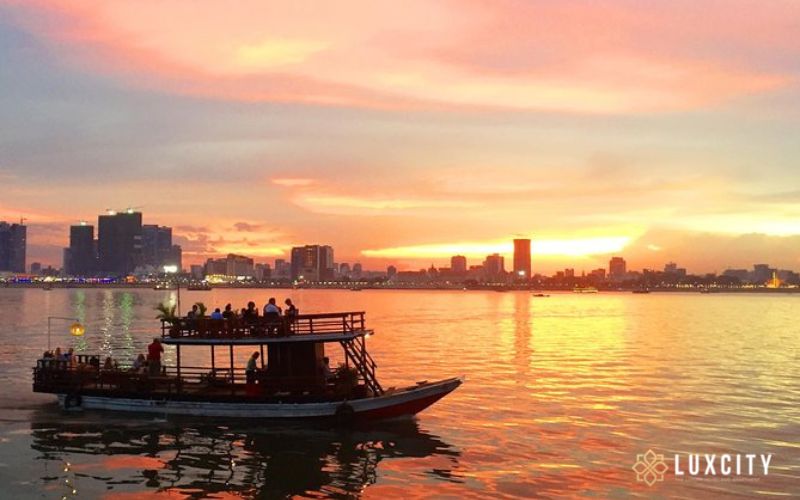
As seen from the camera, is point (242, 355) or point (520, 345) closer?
point (242, 355)

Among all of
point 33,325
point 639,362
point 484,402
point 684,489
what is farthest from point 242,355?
point 33,325

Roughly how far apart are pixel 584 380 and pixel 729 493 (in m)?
22.8

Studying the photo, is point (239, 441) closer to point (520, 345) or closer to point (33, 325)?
point (520, 345)

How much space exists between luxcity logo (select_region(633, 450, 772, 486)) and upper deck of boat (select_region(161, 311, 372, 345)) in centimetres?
1122

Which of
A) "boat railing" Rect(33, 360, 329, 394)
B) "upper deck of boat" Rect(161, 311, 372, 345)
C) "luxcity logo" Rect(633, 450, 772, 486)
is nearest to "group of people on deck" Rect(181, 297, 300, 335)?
"upper deck of boat" Rect(161, 311, 372, 345)

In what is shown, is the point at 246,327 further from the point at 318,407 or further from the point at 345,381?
the point at 345,381

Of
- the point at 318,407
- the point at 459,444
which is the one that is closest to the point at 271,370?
the point at 318,407

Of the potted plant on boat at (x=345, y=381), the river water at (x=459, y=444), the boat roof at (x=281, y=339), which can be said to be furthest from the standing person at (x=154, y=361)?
the potted plant on boat at (x=345, y=381)

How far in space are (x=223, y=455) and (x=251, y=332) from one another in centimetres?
548

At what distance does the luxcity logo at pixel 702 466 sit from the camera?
21.8m

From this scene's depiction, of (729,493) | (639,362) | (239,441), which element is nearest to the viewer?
Answer: (729,493)

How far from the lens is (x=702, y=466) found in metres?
22.8

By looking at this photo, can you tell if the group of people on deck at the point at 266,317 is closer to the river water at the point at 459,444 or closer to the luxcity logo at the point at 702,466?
the river water at the point at 459,444

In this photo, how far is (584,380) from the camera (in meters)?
42.8
